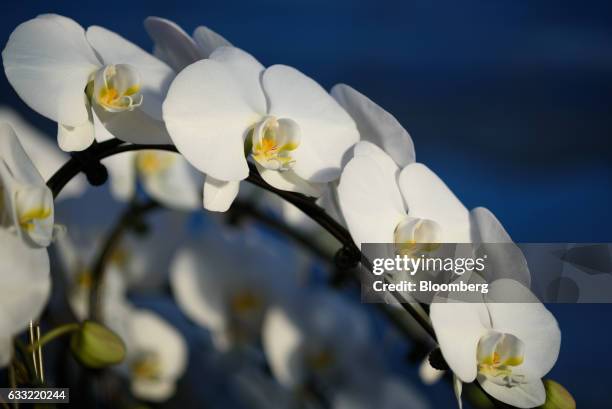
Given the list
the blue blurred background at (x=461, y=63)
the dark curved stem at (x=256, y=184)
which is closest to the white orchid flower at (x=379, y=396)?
the dark curved stem at (x=256, y=184)

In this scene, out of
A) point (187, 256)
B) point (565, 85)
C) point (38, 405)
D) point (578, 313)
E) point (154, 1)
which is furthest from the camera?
point (154, 1)

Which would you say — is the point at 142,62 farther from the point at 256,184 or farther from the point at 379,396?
the point at 379,396

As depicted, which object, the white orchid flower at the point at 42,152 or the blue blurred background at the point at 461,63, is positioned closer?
the white orchid flower at the point at 42,152

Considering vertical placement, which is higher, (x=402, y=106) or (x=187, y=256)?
(x=402, y=106)

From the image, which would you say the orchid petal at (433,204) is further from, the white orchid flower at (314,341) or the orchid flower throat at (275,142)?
the white orchid flower at (314,341)

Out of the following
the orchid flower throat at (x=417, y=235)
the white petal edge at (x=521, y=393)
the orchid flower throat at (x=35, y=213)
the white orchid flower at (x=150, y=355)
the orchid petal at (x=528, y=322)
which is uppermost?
the orchid flower throat at (x=417, y=235)

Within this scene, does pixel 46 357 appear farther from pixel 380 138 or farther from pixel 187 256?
pixel 380 138

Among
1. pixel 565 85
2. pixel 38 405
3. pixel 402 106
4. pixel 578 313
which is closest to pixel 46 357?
pixel 38 405

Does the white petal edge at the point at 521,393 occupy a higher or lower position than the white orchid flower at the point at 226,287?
higher

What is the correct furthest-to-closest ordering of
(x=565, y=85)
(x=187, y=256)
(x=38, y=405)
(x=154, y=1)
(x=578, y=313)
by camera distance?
(x=154, y=1) → (x=565, y=85) → (x=578, y=313) → (x=187, y=256) → (x=38, y=405)
